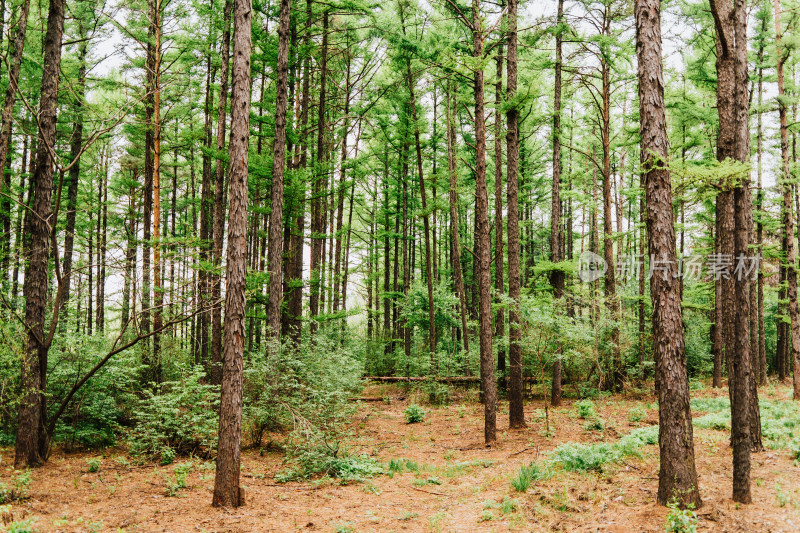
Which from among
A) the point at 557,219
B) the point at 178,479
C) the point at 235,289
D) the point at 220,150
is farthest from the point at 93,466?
the point at 557,219

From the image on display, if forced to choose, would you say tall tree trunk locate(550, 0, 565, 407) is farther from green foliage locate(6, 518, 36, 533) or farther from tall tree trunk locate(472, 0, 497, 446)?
green foliage locate(6, 518, 36, 533)

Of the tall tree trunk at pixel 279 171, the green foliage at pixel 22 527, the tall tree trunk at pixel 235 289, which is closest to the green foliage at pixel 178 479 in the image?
the tall tree trunk at pixel 235 289

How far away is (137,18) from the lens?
46.6ft

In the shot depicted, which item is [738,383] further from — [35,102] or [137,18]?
[35,102]

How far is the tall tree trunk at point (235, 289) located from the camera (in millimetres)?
6434

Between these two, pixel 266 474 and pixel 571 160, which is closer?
pixel 266 474

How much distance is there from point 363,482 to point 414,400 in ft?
29.6

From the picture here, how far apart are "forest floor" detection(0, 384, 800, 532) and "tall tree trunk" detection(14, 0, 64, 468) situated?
0.56 m

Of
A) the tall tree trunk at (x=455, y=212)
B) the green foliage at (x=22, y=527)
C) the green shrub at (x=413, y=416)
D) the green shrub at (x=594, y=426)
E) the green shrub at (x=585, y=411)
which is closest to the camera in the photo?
the green foliage at (x=22, y=527)

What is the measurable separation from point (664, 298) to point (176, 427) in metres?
8.68

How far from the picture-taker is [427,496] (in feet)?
24.4

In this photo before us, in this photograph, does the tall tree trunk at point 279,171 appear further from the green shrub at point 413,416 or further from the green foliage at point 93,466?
the green shrub at point 413,416

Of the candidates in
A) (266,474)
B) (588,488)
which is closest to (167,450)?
(266,474)

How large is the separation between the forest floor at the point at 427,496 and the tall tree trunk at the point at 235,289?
19.9 inches
